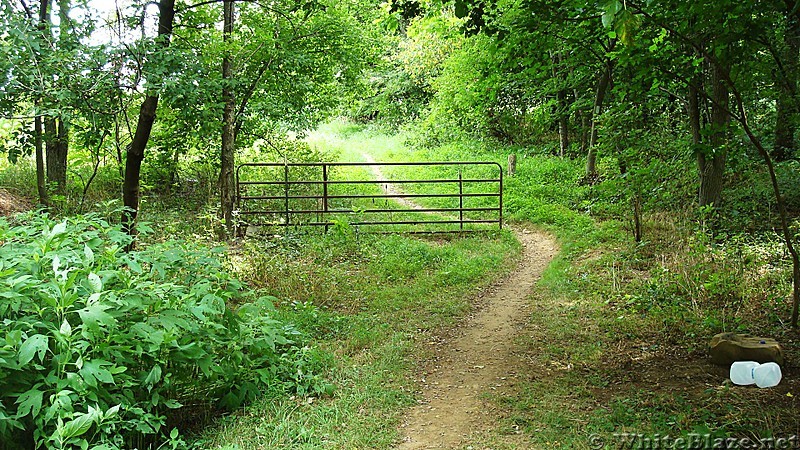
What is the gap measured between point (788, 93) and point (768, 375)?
3602 millimetres

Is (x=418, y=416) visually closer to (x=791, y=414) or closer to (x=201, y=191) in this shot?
(x=791, y=414)

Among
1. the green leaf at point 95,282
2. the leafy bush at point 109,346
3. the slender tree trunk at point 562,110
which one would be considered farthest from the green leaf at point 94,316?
the slender tree trunk at point 562,110

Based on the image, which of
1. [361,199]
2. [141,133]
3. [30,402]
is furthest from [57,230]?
[361,199]

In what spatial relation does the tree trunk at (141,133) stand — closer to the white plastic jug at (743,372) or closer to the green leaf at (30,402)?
the green leaf at (30,402)

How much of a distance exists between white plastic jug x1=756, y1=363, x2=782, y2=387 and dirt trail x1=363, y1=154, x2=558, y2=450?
1986 mm

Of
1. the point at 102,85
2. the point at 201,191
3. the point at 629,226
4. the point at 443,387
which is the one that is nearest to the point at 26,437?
the point at 443,387

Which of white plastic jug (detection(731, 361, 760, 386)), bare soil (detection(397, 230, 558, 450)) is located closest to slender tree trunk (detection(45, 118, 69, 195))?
bare soil (detection(397, 230, 558, 450))

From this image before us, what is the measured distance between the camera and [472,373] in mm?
5691

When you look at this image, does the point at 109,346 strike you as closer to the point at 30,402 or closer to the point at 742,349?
the point at 30,402

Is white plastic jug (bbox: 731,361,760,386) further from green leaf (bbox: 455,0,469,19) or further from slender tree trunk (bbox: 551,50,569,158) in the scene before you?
slender tree trunk (bbox: 551,50,569,158)

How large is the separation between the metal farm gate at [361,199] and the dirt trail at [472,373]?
3.04m

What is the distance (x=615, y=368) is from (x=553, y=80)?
502 inches

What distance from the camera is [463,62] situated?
18484mm

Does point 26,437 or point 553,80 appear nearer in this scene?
point 26,437
